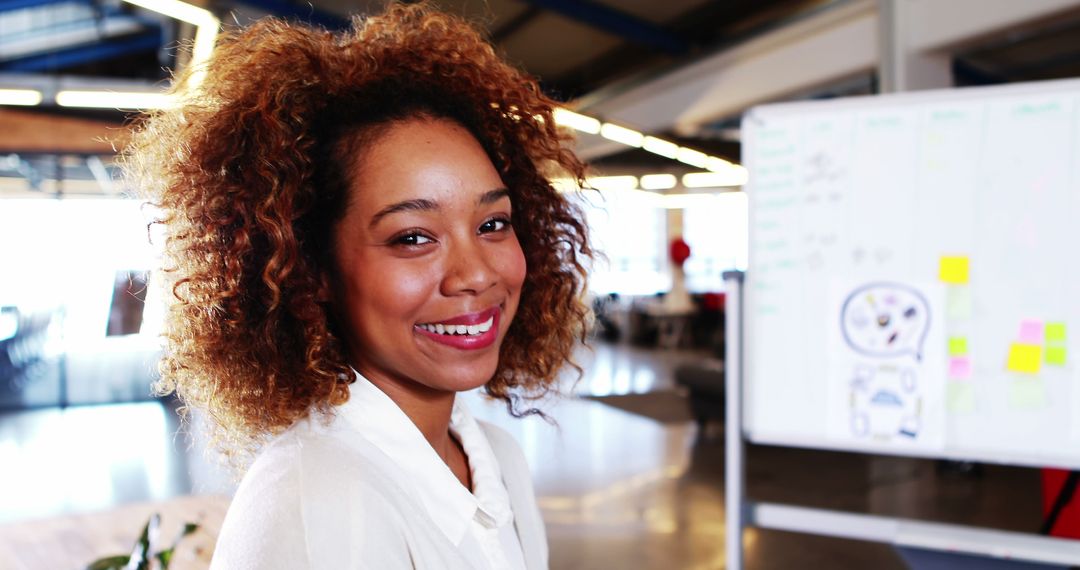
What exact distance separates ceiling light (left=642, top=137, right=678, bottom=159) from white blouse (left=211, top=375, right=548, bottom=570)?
7.72 metres

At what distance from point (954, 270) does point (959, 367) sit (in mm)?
241

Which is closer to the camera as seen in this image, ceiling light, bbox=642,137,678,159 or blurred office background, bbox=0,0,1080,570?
blurred office background, bbox=0,0,1080,570

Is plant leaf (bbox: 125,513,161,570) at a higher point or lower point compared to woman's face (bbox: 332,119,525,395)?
lower

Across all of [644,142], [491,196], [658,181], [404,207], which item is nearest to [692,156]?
[644,142]

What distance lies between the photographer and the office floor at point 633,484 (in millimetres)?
4164

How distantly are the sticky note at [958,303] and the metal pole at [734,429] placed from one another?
20.2 inches

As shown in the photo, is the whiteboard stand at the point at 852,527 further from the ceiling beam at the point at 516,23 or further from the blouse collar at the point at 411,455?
the ceiling beam at the point at 516,23

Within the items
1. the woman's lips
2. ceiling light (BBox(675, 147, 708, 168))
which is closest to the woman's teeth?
the woman's lips

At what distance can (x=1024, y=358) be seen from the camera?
1899 millimetres

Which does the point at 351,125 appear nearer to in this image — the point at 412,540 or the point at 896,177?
the point at 412,540

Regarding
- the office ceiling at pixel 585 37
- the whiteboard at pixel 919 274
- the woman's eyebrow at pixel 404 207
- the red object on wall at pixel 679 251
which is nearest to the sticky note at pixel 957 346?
the whiteboard at pixel 919 274

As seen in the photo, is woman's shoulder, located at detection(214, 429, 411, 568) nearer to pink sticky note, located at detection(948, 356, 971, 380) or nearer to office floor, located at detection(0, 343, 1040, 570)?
pink sticky note, located at detection(948, 356, 971, 380)

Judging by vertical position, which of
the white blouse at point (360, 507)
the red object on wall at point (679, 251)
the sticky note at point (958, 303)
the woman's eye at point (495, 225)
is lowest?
the white blouse at point (360, 507)

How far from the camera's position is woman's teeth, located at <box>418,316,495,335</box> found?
1095mm
